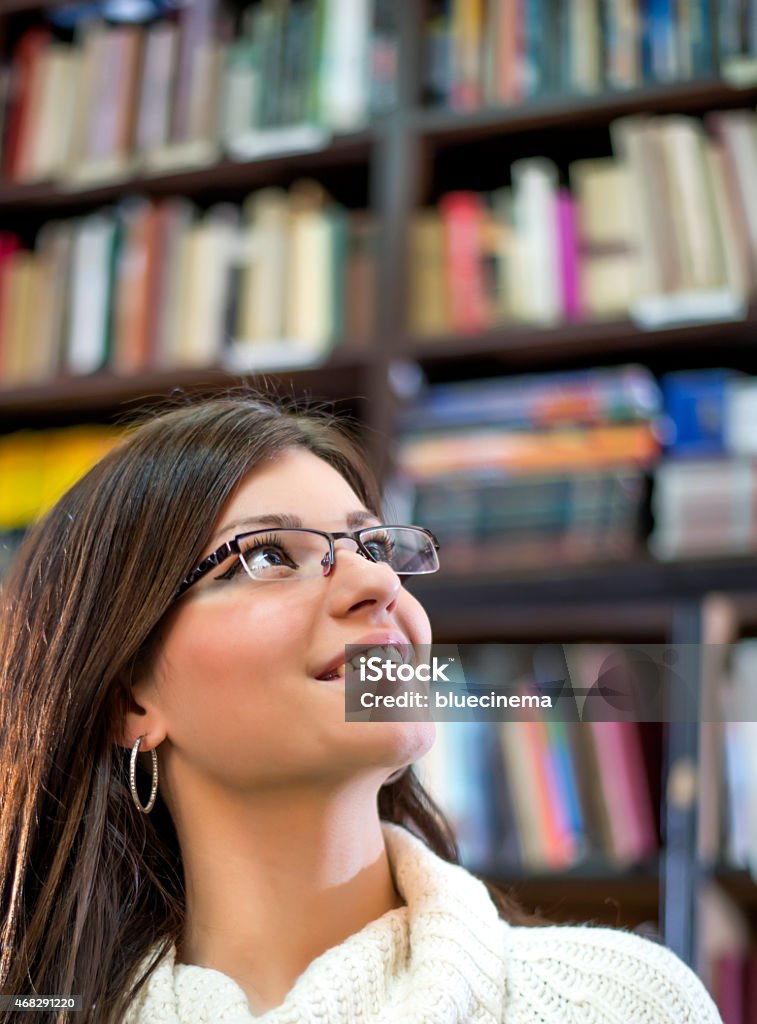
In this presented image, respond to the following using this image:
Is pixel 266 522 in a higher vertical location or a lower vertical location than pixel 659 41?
lower

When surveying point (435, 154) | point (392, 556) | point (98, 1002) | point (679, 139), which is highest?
point (435, 154)

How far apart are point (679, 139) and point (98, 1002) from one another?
1.58 meters

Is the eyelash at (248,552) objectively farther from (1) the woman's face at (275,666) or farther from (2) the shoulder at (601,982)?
(2) the shoulder at (601,982)

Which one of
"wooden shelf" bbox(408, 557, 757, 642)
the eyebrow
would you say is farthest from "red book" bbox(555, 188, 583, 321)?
the eyebrow

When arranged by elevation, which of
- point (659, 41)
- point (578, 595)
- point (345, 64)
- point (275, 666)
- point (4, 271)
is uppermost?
point (345, 64)

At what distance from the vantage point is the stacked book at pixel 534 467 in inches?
76.4

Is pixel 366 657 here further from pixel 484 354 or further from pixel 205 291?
pixel 205 291

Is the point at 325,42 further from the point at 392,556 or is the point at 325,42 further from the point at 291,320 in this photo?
the point at 392,556

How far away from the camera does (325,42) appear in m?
2.31

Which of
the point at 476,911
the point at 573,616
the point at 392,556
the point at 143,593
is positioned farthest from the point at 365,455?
the point at 573,616

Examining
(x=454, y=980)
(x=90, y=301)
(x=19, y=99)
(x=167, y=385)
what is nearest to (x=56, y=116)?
(x=19, y=99)

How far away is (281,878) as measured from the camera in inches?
40.4

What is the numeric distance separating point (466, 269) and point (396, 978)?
4.53 ft

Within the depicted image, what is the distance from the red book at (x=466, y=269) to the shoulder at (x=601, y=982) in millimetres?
1254
